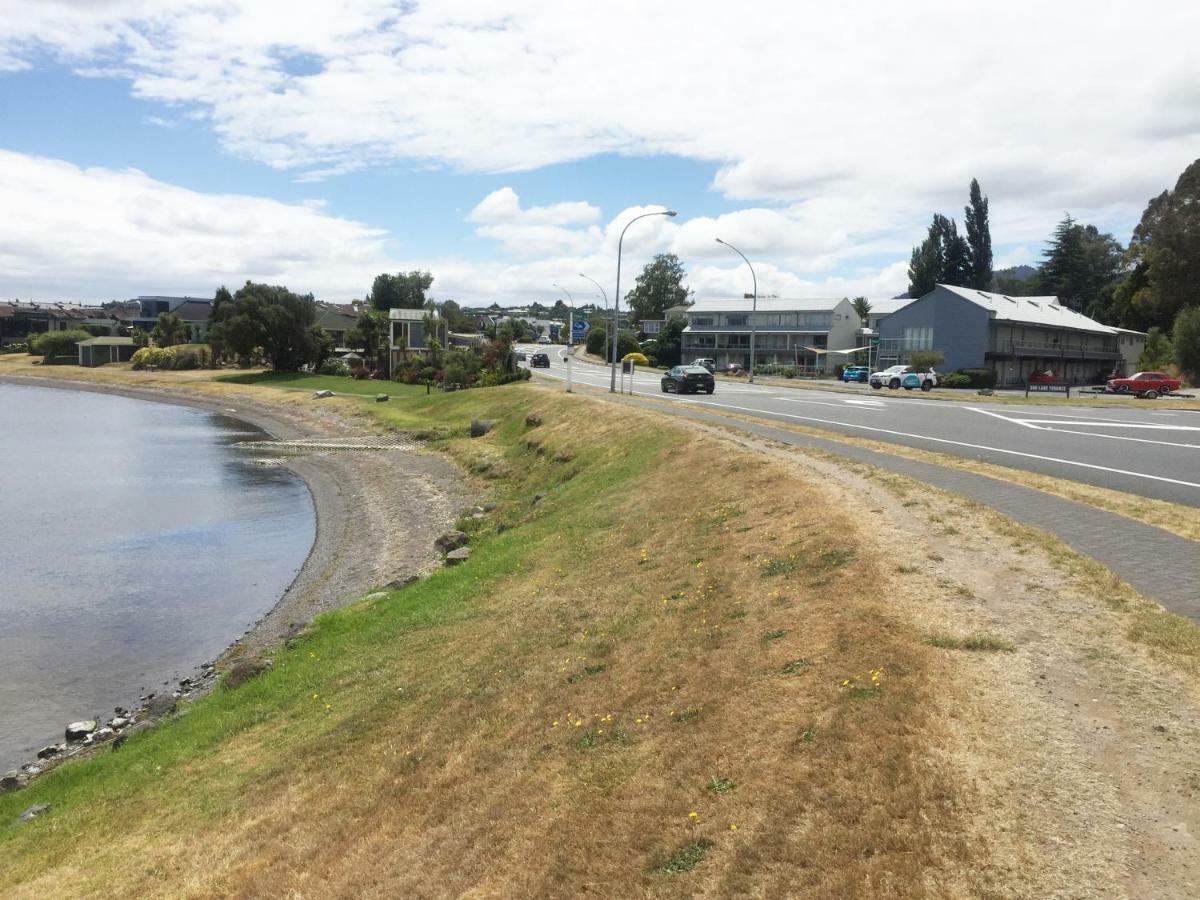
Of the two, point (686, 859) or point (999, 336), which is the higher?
point (999, 336)

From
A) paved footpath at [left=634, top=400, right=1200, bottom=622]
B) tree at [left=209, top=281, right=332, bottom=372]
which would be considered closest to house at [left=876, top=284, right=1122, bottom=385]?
tree at [left=209, top=281, right=332, bottom=372]

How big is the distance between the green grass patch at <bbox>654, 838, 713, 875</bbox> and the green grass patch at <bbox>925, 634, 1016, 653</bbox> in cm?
323

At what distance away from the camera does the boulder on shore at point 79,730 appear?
46.6 feet

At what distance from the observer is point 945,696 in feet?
23.7

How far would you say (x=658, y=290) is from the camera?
158 meters

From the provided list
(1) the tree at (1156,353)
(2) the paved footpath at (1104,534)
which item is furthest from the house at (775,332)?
(2) the paved footpath at (1104,534)

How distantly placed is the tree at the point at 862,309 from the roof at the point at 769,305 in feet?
24.2

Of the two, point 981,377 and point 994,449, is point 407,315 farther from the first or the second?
point 994,449

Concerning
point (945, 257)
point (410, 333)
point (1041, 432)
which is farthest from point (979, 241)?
point (1041, 432)

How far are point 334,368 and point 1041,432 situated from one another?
3164 inches

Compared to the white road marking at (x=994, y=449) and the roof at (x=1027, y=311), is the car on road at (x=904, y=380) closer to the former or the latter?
the roof at (x=1027, y=311)

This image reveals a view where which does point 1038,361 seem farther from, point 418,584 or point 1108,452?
point 418,584

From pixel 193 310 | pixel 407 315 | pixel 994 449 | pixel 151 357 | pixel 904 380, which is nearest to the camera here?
pixel 994 449

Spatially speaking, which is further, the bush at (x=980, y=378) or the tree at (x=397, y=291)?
the tree at (x=397, y=291)
